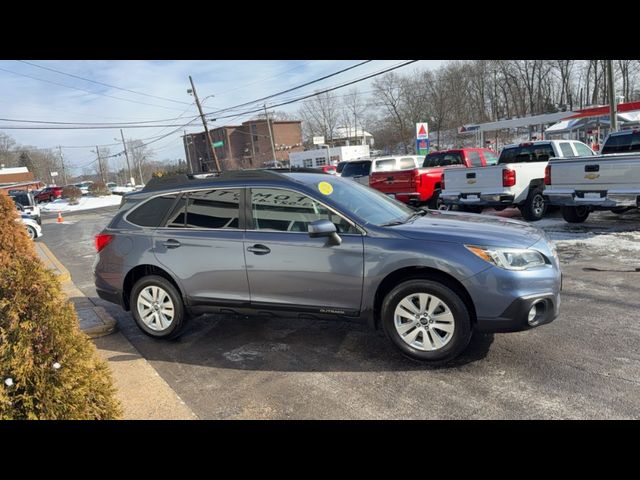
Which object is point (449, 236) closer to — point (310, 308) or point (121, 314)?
point (310, 308)

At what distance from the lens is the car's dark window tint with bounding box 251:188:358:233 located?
4.18m

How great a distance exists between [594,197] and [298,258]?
24.3 feet

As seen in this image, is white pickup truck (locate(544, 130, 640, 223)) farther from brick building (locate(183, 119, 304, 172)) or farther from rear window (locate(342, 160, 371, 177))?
brick building (locate(183, 119, 304, 172))

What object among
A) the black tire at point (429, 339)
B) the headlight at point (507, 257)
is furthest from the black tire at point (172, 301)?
the headlight at point (507, 257)

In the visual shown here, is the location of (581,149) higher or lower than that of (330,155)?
lower

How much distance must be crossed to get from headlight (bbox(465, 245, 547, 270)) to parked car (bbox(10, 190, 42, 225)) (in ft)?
65.0

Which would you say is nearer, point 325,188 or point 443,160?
point 325,188

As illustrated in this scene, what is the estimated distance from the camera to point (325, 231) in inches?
152

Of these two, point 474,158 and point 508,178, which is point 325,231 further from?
point 474,158

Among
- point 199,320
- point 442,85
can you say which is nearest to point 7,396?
point 199,320

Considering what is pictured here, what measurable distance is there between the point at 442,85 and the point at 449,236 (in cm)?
7173

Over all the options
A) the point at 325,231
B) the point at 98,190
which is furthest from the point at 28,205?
the point at 98,190

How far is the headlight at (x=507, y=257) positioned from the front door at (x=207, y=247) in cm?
216

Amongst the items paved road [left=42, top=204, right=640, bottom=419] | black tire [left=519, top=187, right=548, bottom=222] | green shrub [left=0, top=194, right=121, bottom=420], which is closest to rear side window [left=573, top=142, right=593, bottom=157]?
black tire [left=519, top=187, right=548, bottom=222]
